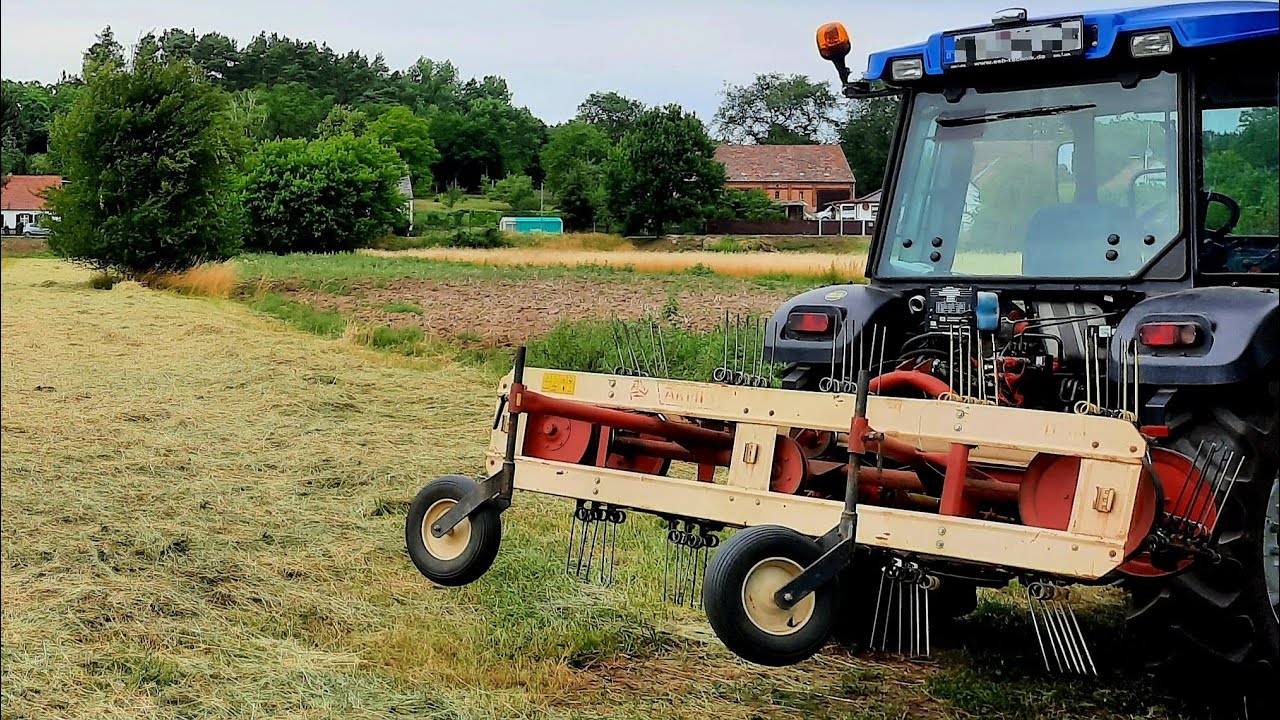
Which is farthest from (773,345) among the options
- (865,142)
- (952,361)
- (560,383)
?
(865,142)

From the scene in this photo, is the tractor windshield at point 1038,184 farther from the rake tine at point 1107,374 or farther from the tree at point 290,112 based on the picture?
the tree at point 290,112

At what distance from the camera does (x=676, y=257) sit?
3850 centimetres

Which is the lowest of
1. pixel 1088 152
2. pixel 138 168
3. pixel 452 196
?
pixel 1088 152

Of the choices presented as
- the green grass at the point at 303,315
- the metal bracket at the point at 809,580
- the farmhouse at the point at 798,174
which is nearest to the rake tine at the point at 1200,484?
the metal bracket at the point at 809,580

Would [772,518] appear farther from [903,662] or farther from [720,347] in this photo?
[720,347]

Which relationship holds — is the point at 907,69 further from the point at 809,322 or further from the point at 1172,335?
the point at 1172,335

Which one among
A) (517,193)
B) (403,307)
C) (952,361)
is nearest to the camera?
(952,361)

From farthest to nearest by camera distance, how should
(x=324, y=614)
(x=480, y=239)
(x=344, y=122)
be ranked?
(x=344, y=122) → (x=480, y=239) → (x=324, y=614)

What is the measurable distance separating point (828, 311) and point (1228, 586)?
5.11 feet

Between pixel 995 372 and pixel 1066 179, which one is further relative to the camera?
pixel 1066 179

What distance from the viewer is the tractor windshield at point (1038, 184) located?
4215 mm

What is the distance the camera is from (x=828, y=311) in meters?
4.51

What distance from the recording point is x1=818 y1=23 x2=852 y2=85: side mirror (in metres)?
4.47

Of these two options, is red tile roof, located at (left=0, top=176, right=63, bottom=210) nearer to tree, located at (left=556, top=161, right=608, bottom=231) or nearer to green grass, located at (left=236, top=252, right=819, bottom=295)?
tree, located at (left=556, top=161, right=608, bottom=231)
